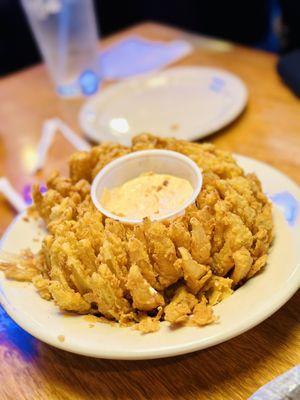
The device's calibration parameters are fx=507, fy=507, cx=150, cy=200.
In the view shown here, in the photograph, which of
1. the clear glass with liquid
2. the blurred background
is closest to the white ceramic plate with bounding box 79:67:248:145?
the clear glass with liquid

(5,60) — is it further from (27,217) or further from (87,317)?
→ (87,317)

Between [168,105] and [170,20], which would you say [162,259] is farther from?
[170,20]

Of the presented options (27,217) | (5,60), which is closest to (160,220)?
(27,217)

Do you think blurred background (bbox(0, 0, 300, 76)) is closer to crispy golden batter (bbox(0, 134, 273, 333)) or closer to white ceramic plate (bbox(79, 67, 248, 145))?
white ceramic plate (bbox(79, 67, 248, 145))

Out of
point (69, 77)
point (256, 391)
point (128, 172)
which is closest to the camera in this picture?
point (256, 391)

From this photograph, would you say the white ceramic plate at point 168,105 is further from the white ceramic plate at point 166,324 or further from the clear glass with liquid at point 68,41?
the white ceramic plate at point 166,324

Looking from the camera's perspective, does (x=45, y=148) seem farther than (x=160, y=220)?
Yes
